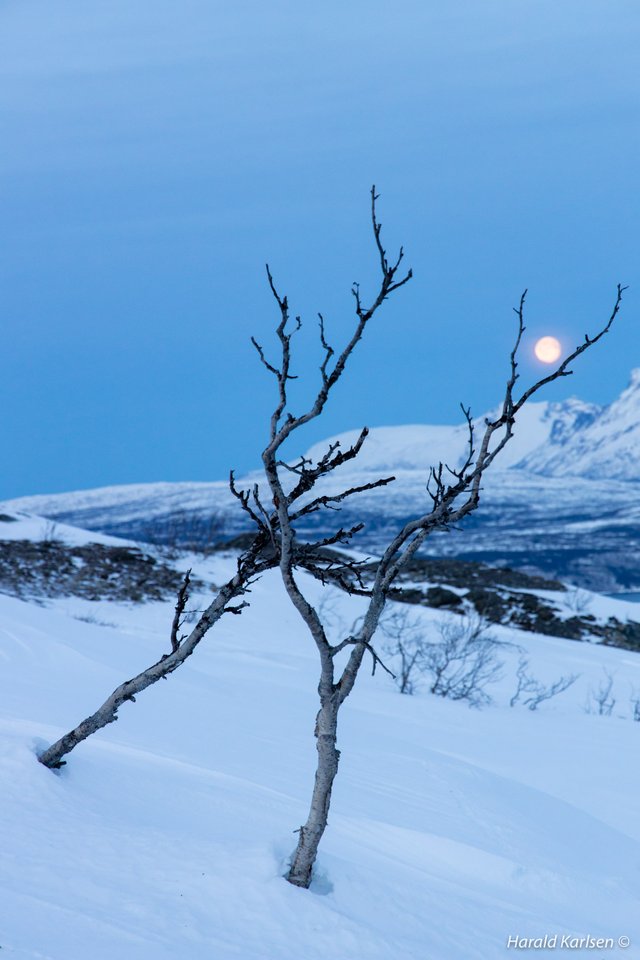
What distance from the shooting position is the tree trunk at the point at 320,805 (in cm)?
328

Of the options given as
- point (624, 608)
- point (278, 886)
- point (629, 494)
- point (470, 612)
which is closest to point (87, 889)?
point (278, 886)

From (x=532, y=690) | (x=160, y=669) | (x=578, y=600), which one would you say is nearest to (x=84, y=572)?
(x=532, y=690)

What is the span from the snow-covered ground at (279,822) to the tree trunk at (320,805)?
8cm

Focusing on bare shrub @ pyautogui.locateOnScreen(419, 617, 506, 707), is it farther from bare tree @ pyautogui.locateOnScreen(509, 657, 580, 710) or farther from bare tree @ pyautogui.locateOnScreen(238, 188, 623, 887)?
bare tree @ pyautogui.locateOnScreen(238, 188, 623, 887)

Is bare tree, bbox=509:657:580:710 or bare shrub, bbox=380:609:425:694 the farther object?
bare tree, bbox=509:657:580:710

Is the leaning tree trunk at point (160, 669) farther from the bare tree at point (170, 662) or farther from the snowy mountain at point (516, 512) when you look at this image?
the snowy mountain at point (516, 512)

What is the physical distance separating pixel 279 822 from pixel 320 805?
1.21 meters

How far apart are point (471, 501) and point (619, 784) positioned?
6.88m

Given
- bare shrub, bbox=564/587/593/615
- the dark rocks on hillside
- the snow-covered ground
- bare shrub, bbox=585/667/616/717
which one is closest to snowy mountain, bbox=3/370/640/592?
bare shrub, bbox=564/587/593/615

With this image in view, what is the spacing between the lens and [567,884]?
5203 mm

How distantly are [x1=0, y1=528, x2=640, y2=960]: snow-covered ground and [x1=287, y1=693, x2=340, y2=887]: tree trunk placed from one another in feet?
0.26

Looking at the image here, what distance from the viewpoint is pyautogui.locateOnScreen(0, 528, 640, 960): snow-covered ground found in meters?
2.83

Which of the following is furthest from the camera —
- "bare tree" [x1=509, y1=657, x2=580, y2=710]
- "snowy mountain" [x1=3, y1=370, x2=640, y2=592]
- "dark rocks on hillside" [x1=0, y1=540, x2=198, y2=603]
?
"snowy mountain" [x1=3, y1=370, x2=640, y2=592]

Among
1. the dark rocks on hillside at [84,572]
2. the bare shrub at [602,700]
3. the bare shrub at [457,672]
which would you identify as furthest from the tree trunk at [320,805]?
the dark rocks on hillside at [84,572]
